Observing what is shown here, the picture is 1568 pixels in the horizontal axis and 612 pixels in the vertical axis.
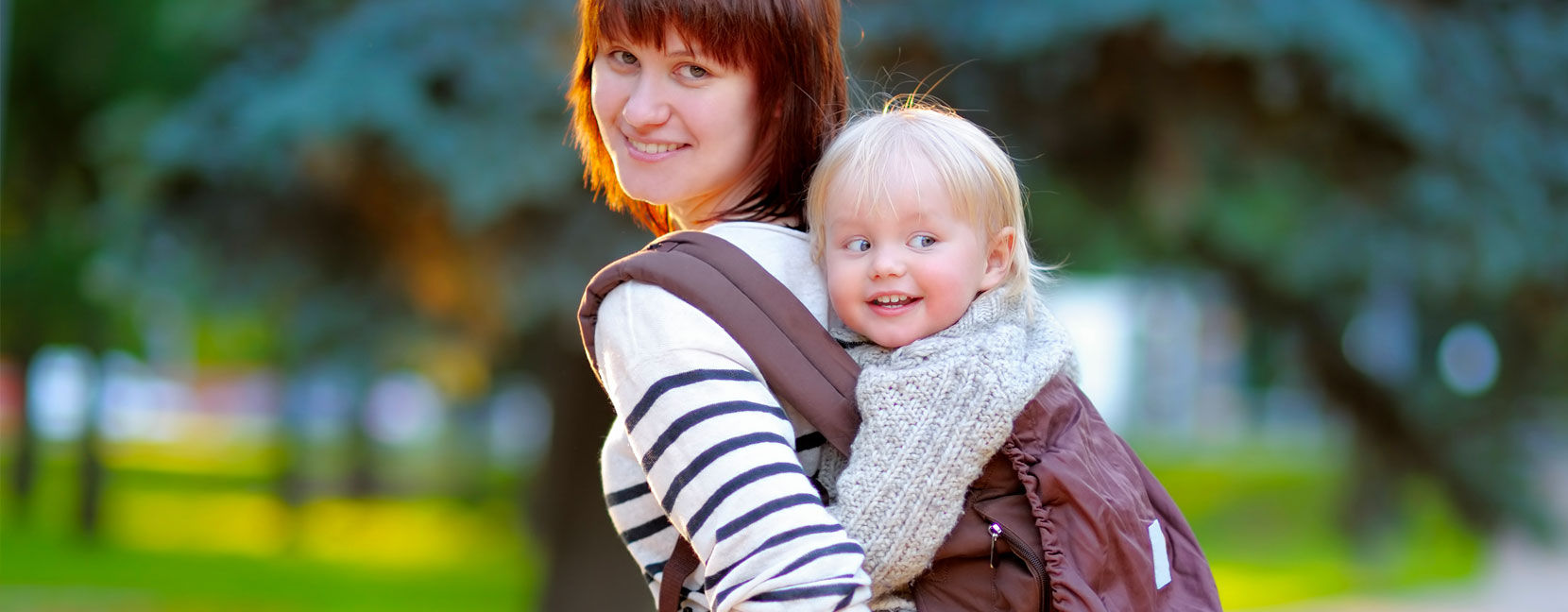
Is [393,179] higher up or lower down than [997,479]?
higher up

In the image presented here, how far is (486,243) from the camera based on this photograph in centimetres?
479

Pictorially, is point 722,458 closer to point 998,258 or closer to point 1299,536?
point 998,258

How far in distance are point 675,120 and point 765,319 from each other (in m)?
0.37

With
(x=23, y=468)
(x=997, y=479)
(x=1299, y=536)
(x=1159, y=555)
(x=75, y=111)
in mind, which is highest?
(x=75, y=111)

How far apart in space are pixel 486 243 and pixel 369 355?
5.96ft

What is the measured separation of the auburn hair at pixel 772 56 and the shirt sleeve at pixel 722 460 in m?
0.36

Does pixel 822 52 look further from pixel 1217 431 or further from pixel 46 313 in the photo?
pixel 1217 431

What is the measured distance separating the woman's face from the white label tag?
69cm

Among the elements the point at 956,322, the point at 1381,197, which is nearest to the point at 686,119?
the point at 956,322

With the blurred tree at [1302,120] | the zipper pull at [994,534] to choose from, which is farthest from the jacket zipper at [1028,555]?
the blurred tree at [1302,120]

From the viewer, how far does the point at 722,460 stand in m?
1.39

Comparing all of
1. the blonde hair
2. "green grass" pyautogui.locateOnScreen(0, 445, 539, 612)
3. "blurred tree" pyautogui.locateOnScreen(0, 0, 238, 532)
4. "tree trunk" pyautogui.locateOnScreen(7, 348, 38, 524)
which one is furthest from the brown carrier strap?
"tree trunk" pyautogui.locateOnScreen(7, 348, 38, 524)

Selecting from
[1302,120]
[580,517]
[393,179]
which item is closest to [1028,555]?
[393,179]

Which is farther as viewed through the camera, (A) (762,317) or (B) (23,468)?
(B) (23,468)
